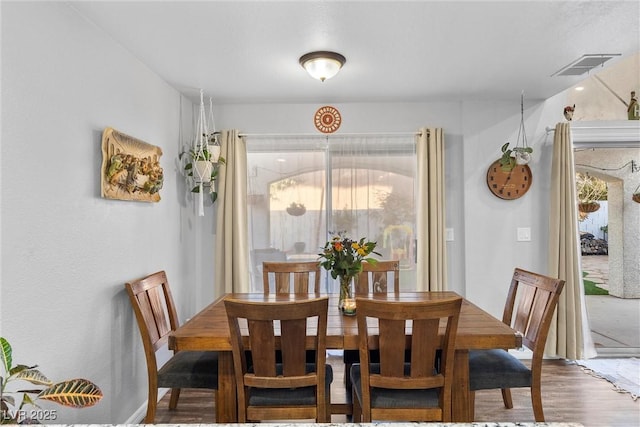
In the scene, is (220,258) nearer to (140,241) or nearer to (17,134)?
(140,241)

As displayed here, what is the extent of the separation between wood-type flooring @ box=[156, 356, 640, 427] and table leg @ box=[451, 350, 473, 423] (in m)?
0.72

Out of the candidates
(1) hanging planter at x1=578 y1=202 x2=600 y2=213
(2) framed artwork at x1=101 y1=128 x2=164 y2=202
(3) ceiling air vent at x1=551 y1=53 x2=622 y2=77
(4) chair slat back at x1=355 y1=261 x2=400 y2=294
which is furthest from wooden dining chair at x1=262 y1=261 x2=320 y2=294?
(1) hanging planter at x1=578 y1=202 x2=600 y2=213

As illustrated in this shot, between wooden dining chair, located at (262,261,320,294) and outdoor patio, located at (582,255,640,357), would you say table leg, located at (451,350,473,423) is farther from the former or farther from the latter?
outdoor patio, located at (582,255,640,357)

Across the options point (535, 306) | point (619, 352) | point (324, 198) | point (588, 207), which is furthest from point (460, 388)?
point (588, 207)

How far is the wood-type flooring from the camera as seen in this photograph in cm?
260

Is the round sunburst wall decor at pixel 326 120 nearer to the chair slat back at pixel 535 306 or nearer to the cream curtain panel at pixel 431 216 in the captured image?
the cream curtain panel at pixel 431 216

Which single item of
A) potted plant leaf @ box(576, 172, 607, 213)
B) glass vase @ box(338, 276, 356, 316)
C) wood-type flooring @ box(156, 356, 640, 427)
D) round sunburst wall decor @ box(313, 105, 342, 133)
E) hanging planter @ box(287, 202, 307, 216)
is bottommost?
wood-type flooring @ box(156, 356, 640, 427)

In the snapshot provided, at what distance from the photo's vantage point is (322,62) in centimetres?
256

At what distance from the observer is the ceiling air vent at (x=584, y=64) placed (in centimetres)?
260

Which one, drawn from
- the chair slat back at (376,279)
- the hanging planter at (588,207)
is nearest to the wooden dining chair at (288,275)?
the chair slat back at (376,279)

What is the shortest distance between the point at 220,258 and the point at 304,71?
1.83m

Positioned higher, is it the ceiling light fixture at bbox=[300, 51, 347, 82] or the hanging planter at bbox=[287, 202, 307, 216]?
the ceiling light fixture at bbox=[300, 51, 347, 82]

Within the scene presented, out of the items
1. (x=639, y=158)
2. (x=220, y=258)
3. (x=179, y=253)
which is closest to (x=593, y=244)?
(x=639, y=158)

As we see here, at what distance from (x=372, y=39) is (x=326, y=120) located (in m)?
1.37
